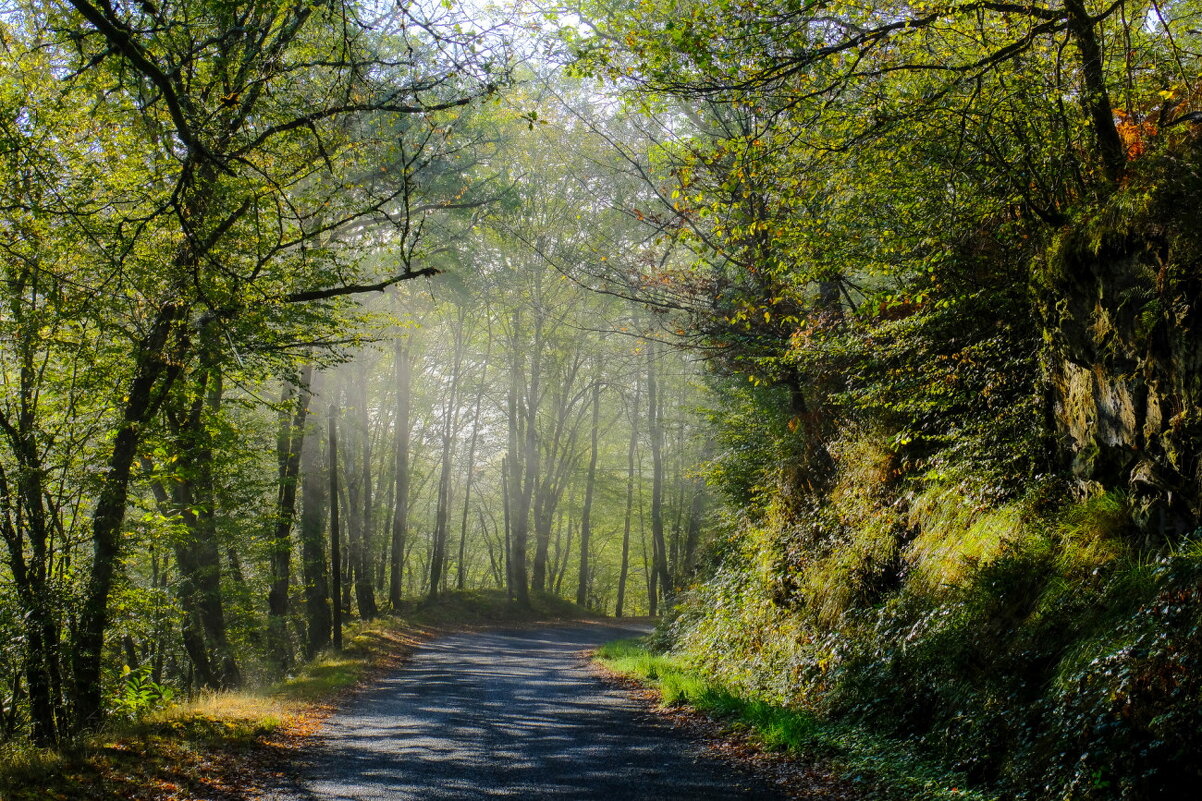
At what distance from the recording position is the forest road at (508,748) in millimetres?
5793

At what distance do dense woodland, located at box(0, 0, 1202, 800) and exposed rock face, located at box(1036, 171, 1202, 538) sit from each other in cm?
3

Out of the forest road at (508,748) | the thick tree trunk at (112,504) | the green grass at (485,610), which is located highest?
the thick tree trunk at (112,504)

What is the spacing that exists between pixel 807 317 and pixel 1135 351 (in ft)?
16.0

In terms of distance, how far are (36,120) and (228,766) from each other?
22.9ft

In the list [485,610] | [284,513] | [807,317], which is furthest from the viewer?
[485,610]

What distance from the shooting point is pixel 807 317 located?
1012 centimetres

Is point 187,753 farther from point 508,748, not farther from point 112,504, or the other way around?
point 112,504

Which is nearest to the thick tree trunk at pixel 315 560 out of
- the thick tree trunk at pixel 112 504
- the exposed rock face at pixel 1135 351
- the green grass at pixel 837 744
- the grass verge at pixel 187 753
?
the grass verge at pixel 187 753

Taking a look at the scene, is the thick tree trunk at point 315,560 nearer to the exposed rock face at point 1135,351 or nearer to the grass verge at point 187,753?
the grass verge at point 187,753

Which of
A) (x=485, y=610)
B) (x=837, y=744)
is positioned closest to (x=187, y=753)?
(x=837, y=744)

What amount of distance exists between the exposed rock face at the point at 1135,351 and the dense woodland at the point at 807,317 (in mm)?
28

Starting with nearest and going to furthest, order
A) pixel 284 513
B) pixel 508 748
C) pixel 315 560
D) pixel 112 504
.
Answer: pixel 508 748 < pixel 112 504 < pixel 284 513 < pixel 315 560

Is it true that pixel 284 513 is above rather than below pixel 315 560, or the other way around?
above

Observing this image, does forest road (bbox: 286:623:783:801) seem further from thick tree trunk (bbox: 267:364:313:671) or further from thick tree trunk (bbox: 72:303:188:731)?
thick tree trunk (bbox: 267:364:313:671)
